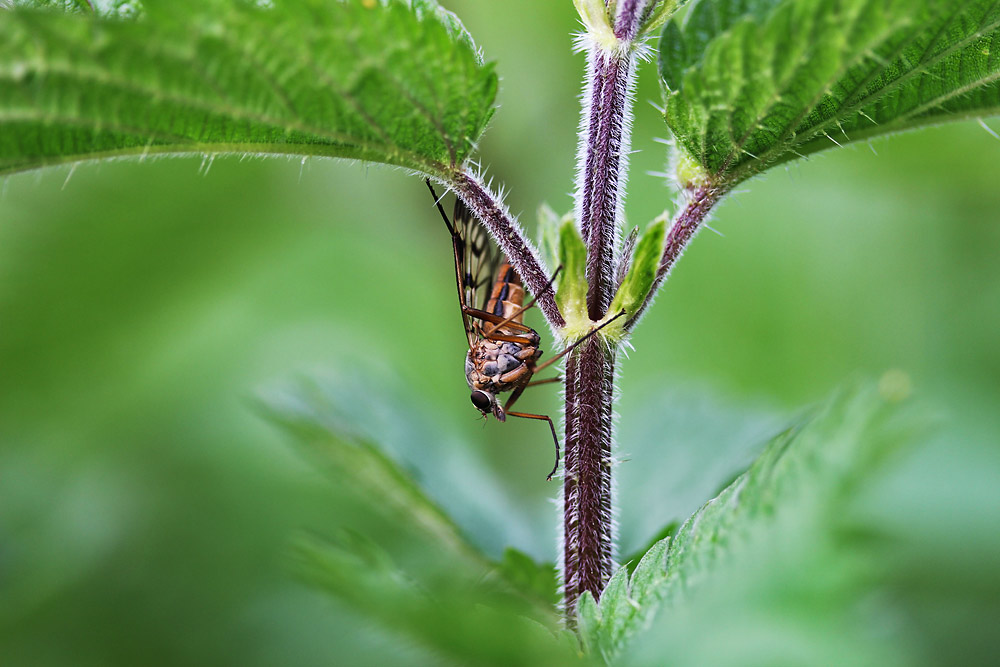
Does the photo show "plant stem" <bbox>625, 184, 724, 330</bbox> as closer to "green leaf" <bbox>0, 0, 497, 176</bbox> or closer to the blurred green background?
"green leaf" <bbox>0, 0, 497, 176</bbox>

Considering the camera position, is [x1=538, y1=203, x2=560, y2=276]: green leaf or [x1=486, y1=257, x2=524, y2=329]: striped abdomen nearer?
[x1=538, y1=203, x2=560, y2=276]: green leaf

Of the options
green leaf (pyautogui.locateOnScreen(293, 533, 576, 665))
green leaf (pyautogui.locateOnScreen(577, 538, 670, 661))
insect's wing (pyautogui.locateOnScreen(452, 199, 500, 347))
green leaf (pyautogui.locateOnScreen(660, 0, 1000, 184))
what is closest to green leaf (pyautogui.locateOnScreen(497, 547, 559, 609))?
green leaf (pyautogui.locateOnScreen(293, 533, 576, 665))

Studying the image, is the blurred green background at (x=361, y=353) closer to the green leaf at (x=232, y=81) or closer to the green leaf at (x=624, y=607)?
the green leaf at (x=624, y=607)

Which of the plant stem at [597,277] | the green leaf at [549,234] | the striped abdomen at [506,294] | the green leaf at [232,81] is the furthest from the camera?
the striped abdomen at [506,294]

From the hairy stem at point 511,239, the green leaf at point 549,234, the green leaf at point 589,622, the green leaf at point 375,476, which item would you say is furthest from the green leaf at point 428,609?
the green leaf at point 549,234

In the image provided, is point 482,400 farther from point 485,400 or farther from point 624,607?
point 624,607

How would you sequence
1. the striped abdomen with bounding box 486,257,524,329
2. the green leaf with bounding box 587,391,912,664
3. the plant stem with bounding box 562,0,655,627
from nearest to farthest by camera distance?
the green leaf with bounding box 587,391,912,664 < the plant stem with bounding box 562,0,655,627 < the striped abdomen with bounding box 486,257,524,329
